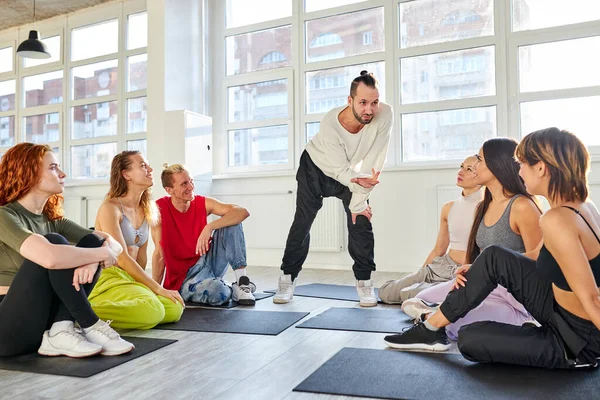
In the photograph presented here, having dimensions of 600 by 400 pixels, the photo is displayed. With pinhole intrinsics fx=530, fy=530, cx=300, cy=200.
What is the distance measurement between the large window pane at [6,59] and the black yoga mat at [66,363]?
7136 millimetres

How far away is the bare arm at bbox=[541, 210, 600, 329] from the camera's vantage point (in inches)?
59.6

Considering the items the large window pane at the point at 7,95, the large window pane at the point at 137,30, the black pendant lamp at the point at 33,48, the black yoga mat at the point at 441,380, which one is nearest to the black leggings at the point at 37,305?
the black yoga mat at the point at 441,380

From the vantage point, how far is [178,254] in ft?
10.8

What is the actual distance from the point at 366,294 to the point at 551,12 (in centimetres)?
326

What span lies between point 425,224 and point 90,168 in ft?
15.1

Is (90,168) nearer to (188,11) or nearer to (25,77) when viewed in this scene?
(25,77)

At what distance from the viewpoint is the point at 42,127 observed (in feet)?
24.8

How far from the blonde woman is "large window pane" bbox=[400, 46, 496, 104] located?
315 centimetres

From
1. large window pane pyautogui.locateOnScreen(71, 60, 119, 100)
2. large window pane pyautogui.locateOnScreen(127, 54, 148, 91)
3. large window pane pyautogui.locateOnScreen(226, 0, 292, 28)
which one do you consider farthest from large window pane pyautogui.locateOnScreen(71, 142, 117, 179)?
large window pane pyautogui.locateOnScreen(226, 0, 292, 28)

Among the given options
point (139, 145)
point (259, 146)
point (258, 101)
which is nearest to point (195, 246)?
point (259, 146)

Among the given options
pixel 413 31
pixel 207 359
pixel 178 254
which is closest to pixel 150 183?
pixel 178 254

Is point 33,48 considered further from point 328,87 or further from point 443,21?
point 443,21

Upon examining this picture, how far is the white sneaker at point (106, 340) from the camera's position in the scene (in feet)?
6.69

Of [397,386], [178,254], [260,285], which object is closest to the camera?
[397,386]
